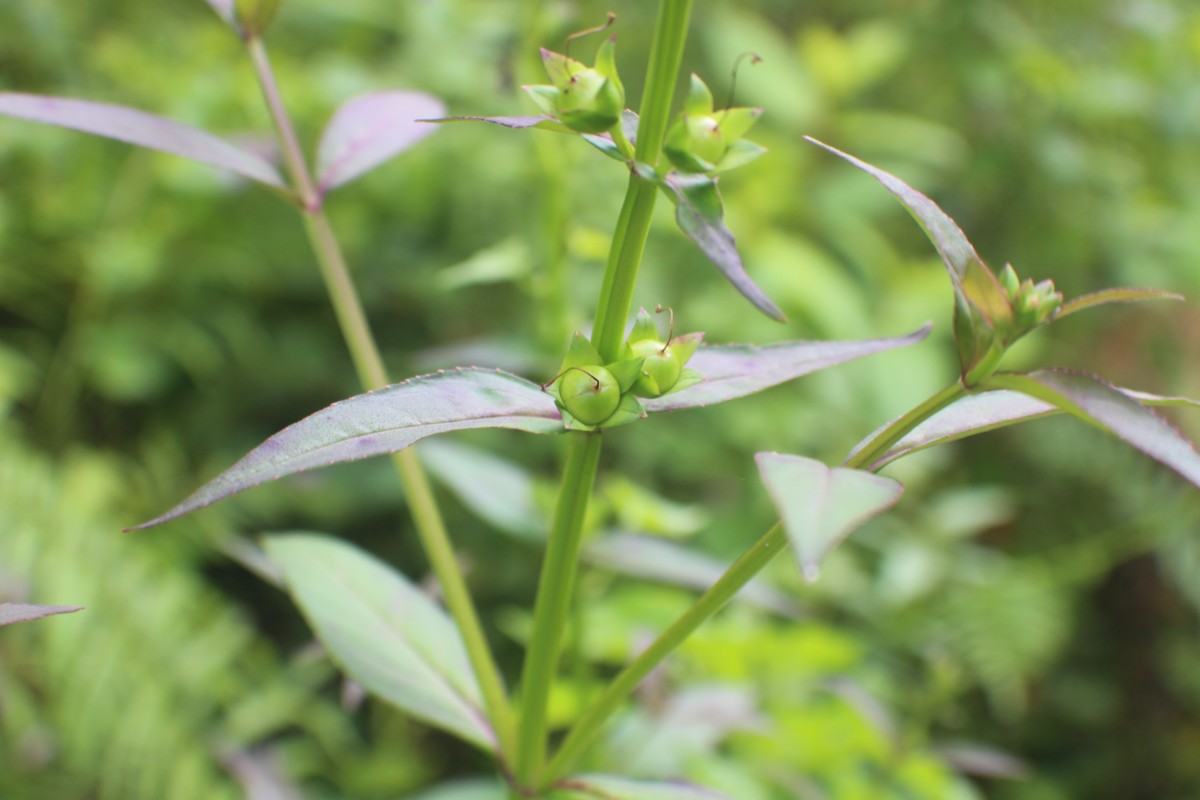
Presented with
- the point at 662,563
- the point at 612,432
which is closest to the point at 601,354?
the point at 662,563

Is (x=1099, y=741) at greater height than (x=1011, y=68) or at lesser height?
lesser

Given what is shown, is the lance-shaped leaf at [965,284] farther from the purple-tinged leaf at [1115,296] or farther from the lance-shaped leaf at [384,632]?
the lance-shaped leaf at [384,632]

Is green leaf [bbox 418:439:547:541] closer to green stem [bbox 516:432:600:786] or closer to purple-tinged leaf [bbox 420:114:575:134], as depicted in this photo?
green stem [bbox 516:432:600:786]

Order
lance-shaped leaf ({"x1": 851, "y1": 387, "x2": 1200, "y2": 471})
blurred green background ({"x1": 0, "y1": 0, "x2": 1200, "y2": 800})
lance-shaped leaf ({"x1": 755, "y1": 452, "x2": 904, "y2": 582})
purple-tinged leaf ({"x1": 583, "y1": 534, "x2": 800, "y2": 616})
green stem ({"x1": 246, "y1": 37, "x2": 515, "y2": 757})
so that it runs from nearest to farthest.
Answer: lance-shaped leaf ({"x1": 755, "y1": 452, "x2": 904, "y2": 582})
lance-shaped leaf ({"x1": 851, "y1": 387, "x2": 1200, "y2": 471})
green stem ({"x1": 246, "y1": 37, "x2": 515, "y2": 757})
purple-tinged leaf ({"x1": 583, "y1": 534, "x2": 800, "y2": 616})
blurred green background ({"x1": 0, "y1": 0, "x2": 1200, "y2": 800})

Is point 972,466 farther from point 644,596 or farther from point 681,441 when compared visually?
point 644,596

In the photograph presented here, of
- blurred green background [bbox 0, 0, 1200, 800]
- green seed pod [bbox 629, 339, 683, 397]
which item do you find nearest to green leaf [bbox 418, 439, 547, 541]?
blurred green background [bbox 0, 0, 1200, 800]

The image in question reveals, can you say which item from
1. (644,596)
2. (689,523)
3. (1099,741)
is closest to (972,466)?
(1099,741)
